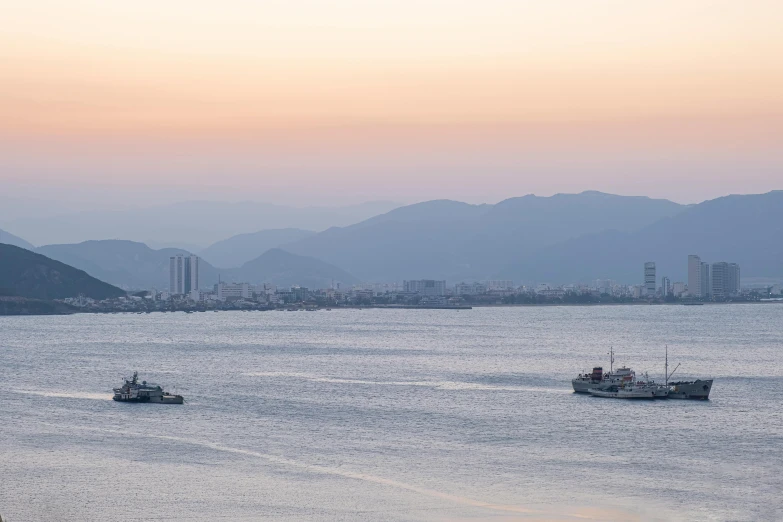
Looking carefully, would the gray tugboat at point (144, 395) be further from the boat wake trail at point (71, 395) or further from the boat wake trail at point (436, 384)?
the boat wake trail at point (436, 384)

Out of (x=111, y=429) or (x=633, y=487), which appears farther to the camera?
(x=111, y=429)

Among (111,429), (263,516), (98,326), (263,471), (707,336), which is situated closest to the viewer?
(263,516)

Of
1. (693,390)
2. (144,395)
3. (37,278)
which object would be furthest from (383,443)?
(37,278)

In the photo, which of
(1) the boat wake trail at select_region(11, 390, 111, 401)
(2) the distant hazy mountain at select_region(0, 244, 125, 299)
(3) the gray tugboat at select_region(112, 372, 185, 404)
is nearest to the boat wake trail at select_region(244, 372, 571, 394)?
(3) the gray tugboat at select_region(112, 372, 185, 404)

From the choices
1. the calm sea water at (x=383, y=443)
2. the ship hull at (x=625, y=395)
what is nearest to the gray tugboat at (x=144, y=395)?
the calm sea water at (x=383, y=443)

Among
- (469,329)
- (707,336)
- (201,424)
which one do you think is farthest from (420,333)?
(201,424)

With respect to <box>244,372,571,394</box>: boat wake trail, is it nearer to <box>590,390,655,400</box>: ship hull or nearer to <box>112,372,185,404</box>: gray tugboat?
<box>590,390,655,400</box>: ship hull

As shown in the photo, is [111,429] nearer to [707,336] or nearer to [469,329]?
[707,336]
